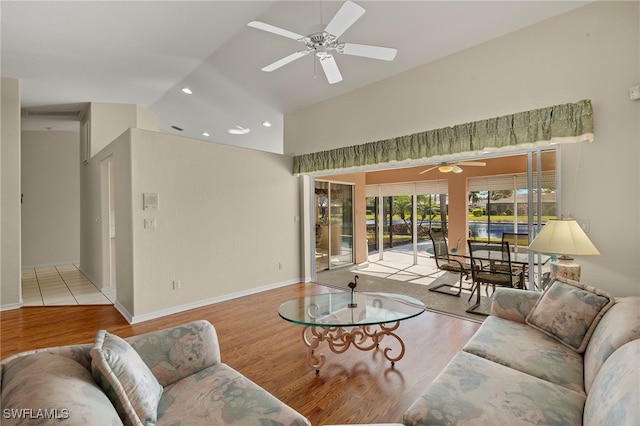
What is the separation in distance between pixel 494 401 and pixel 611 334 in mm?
835

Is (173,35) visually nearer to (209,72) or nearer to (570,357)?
(209,72)

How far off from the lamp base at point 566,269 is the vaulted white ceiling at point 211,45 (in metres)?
2.43

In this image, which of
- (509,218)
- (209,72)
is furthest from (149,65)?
(509,218)

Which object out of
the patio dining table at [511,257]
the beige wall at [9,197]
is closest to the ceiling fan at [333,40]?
the patio dining table at [511,257]

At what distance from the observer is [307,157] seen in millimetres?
5312

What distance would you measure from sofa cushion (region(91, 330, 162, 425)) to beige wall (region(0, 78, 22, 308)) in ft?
14.4

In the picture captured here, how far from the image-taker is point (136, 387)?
1231mm

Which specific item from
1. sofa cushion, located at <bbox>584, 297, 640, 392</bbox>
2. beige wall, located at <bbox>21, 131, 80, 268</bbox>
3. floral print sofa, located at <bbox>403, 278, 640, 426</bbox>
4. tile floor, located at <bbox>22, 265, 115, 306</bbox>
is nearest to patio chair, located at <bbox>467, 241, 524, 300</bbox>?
floral print sofa, located at <bbox>403, 278, 640, 426</bbox>

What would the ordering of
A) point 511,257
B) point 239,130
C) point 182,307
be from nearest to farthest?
point 511,257
point 182,307
point 239,130

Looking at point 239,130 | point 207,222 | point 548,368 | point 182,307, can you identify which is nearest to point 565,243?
point 548,368

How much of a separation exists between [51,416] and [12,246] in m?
4.95

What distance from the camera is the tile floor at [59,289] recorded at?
14.6ft

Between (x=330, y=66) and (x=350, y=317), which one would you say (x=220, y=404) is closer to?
(x=350, y=317)

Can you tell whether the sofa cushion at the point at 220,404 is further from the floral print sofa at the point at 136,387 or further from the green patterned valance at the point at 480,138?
the green patterned valance at the point at 480,138
